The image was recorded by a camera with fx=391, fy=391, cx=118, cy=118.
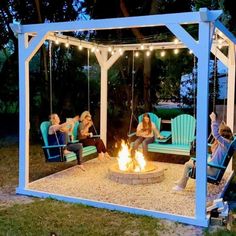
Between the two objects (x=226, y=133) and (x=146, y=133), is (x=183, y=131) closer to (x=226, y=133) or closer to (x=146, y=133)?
(x=146, y=133)

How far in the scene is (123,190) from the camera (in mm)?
5855

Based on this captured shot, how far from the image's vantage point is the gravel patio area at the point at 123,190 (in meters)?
5.18

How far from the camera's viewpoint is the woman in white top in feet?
24.9

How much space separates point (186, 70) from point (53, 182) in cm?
987

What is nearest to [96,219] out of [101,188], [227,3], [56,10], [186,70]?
[101,188]

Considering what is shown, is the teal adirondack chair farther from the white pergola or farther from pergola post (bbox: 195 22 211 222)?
pergola post (bbox: 195 22 211 222)

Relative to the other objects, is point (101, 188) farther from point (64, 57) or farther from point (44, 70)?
point (64, 57)

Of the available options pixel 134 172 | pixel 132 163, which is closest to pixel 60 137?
pixel 132 163

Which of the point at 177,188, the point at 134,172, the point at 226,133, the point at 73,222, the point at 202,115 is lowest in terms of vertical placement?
the point at 73,222

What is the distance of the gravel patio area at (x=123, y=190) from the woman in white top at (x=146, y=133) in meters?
0.79

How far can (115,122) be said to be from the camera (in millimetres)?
12258

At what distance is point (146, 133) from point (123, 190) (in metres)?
2.08

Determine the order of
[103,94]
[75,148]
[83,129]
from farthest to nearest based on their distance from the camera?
[103,94]
[83,129]
[75,148]

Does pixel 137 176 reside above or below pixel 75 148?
below
